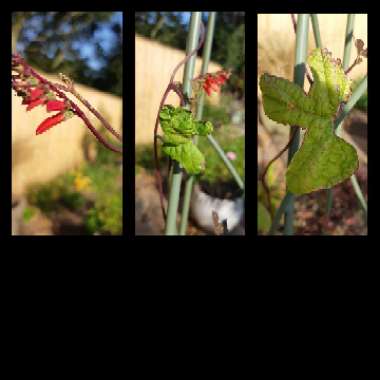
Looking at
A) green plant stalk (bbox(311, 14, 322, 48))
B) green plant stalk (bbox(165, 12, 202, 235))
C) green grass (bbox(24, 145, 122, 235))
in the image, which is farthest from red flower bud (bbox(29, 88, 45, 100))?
green plant stalk (bbox(311, 14, 322, 48))

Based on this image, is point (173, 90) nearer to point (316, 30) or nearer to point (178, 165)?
point (178, 165)

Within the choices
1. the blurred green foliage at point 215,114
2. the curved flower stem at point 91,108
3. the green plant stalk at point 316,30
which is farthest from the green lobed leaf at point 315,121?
the curved flower stem at point 91,108

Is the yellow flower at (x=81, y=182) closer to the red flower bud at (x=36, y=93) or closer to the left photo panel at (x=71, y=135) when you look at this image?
the left photo panel at (x=71, y=135)

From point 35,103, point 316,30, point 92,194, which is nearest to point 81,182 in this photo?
point 92,194

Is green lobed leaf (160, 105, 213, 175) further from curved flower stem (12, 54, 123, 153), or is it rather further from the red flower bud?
the red flower bud
